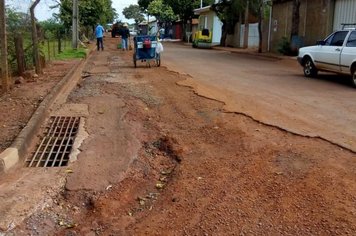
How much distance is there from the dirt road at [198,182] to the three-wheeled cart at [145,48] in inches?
372

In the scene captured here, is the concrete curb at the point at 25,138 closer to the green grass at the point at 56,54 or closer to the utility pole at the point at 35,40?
the utility pole at the point at 35,40

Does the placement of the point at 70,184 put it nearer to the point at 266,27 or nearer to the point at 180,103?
the point at 180,103

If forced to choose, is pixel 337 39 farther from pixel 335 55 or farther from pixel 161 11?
Answer: pixel 161 11

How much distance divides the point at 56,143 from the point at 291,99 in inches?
216

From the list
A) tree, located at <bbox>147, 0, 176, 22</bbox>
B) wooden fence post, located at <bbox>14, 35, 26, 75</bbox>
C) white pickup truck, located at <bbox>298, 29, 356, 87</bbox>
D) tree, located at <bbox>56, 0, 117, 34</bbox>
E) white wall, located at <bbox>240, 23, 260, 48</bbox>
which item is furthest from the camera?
tree, located at <bbox>147, 0, 176, 22</bbox>

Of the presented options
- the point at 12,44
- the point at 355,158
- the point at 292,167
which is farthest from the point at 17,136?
the point at 12,44

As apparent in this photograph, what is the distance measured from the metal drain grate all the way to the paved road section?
3095mm

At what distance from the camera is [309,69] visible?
15320 mm

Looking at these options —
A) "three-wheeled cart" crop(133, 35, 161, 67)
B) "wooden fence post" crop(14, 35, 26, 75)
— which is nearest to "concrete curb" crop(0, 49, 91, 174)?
"wooden fence post" crop(14, 35, 26, 75)

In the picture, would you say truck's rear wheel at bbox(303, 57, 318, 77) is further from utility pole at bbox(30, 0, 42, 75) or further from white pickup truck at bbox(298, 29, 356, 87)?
utility pole at bbox(30, 0, 42, 75)

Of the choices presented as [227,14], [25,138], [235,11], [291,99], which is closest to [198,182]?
[25,138]

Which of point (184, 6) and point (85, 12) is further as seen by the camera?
point (184, 6)

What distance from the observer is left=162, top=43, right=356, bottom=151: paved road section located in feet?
24.2

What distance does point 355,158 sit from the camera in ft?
18.8
